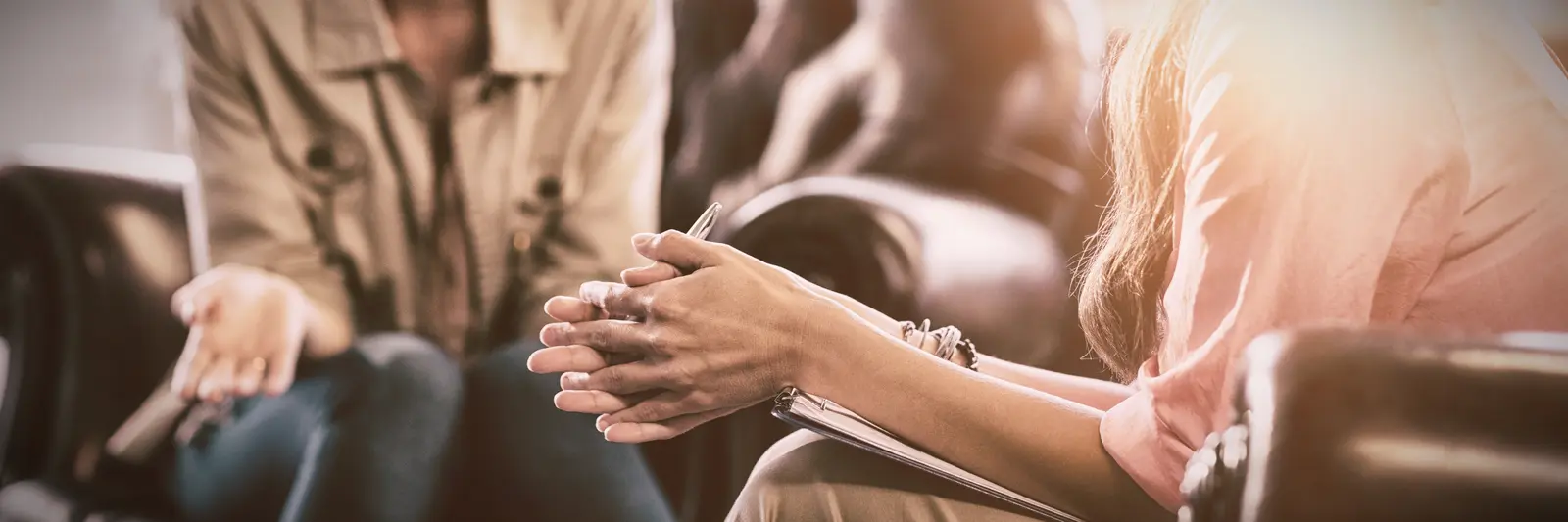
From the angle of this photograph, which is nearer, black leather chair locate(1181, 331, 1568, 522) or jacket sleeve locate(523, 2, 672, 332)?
black leather chair locate(1181, 331, 1568, 522)

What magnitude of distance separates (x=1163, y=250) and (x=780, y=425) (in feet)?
1.41

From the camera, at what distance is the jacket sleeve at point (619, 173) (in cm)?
112

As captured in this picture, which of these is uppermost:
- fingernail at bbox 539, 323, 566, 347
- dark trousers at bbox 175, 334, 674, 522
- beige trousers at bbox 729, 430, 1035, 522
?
fingernail at bbox 539, 323, 566, 347

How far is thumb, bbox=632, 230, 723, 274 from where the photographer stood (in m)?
0.85

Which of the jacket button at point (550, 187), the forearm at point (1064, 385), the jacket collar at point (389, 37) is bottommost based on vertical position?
the forearm at point (1064, 385)

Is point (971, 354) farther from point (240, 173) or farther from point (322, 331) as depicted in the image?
point (240, 173)

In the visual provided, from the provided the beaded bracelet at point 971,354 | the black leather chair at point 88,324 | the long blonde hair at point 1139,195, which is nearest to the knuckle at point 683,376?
the beaded bracelet at point 971,354

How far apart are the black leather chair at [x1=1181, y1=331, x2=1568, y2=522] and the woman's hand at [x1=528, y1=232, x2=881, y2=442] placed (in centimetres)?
36

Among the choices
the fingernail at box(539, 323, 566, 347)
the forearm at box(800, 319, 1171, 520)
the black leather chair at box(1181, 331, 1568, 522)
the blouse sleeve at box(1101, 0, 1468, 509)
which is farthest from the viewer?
the fingernail at box(539, 323, 566, 347)

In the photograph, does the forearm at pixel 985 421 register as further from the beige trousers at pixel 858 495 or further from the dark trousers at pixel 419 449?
the dark trousers at pixel 419 449

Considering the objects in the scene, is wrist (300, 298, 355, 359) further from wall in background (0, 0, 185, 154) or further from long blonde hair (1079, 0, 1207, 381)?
long blonde hair (1079, 0, 1207, 381)

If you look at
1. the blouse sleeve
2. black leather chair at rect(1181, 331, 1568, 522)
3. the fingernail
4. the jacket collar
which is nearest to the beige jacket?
the jacket collar

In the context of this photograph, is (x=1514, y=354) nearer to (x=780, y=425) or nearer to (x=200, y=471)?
(x=780, y=425)

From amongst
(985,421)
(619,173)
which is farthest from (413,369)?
(985,421)
